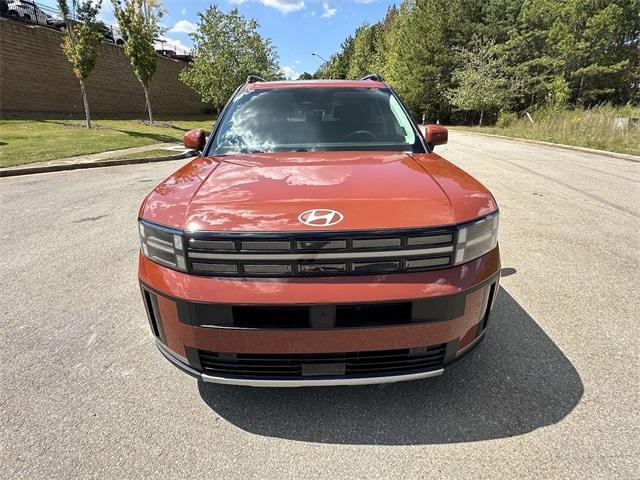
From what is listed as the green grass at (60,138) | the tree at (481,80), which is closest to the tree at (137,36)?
the green grass at (60,138)

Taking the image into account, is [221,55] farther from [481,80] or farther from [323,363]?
[323,363]

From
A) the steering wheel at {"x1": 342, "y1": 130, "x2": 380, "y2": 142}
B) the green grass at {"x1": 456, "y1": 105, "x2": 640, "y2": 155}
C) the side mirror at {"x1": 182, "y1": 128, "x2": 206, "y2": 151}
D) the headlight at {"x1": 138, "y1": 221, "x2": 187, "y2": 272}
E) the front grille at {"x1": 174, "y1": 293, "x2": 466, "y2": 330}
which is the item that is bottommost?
the green grass at {"x1": 456, "y1": 105, "x2": 640, "y2": 155}

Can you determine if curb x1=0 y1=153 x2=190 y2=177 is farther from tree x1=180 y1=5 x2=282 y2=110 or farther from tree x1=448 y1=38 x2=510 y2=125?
tree x1=448 y1=38 x2=510 y2=125

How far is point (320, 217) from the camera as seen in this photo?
1.82 metres

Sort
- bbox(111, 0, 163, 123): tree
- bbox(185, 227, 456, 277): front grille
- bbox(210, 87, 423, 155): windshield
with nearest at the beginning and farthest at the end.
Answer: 1. bbox(185, 227, 456, 277): front grille
2. bbox(210, 87, 423, 155): windshield
3. bbox(111, 0, 163, 123): tree

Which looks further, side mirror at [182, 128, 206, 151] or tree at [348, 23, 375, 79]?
tree at [348, 23, 375, 79]

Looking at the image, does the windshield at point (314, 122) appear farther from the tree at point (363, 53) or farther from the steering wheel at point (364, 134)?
the tree at point (363, 53)

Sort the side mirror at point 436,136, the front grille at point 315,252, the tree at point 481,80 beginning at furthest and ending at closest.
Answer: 1. the tree at point 481,80
2. the side mirror at point 436,136
3. the front grille at point 315,252

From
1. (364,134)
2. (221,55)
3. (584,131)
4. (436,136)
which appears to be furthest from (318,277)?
(221,55)

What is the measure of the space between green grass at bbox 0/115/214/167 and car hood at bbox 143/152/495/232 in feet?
35.7

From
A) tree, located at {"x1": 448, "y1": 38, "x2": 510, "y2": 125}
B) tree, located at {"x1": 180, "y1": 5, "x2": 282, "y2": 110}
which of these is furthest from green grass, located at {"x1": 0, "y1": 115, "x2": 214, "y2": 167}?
tree, located at {"x1": 448, "y1": 38, "x2": 510, "y2": 125}

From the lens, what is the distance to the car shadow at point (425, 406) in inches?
79.0

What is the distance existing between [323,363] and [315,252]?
0.52 metres

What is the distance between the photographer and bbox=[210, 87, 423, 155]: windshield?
296cm
